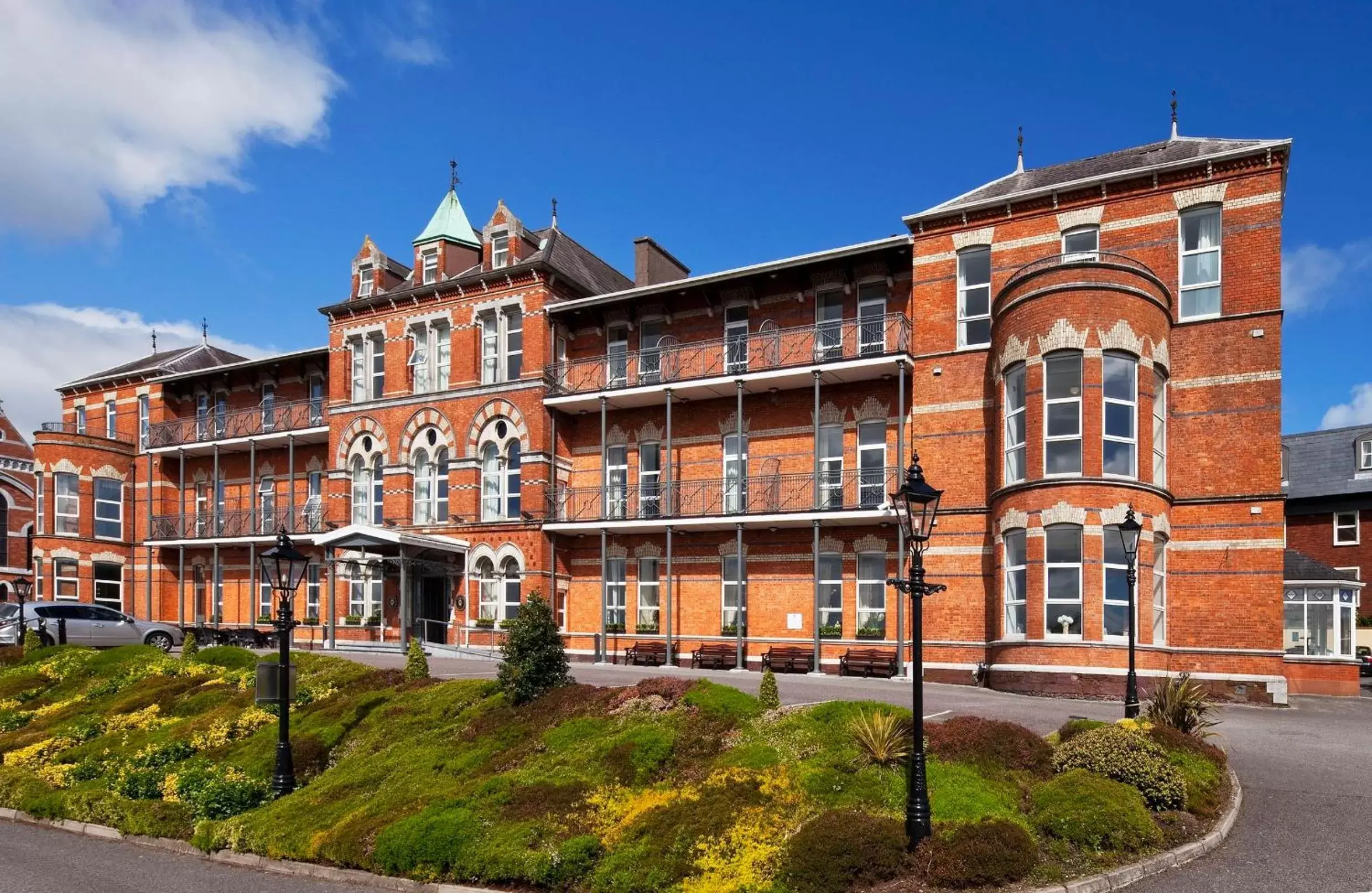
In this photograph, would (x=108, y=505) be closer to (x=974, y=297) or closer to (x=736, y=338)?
(x=736, y=338)

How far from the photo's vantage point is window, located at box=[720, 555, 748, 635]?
90.5ft

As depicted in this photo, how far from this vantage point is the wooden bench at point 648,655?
27406 mm

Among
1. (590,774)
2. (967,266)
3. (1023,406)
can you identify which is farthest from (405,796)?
(967,266)

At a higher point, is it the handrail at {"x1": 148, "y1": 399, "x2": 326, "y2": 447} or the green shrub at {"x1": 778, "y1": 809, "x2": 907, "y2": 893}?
the handrail at {"x1": 148, "y1": 399, "x2": 326, "y2": 447}

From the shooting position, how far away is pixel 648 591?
29.2 m

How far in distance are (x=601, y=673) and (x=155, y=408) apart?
2463cm

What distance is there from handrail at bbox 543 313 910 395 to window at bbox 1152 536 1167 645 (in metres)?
7.14

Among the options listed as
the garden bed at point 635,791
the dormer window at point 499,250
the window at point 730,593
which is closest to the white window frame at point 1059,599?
the garden bed at point 635,791

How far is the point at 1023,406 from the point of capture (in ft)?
72.8

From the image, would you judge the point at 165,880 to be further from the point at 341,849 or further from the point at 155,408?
the point at 155,408

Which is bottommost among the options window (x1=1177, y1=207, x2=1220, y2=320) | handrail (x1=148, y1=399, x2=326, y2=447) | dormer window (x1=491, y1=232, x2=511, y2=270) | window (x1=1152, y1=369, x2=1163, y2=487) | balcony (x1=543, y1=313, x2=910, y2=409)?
window (x1=1152, y1=369, x2=1163, y2=487)

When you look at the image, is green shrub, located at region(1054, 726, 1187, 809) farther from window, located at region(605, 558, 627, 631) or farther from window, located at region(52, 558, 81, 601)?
window, located at region(52, 558, 81, 601)

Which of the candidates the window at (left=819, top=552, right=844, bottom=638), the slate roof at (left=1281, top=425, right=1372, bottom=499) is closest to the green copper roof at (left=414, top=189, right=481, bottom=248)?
the window at (left=819, top=552, right=844, bottom=638)

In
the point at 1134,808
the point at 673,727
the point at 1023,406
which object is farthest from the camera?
the point at 1023,406
